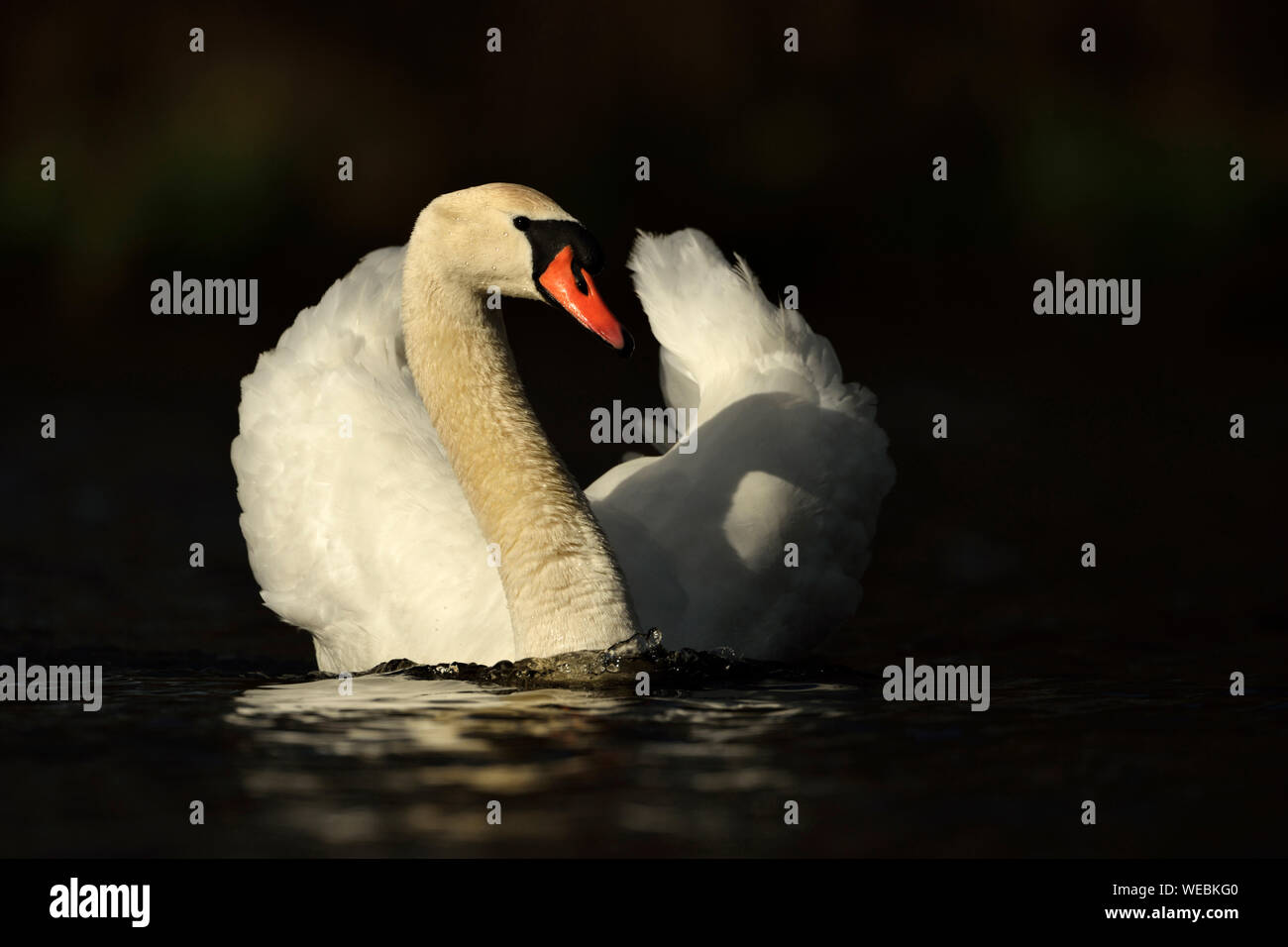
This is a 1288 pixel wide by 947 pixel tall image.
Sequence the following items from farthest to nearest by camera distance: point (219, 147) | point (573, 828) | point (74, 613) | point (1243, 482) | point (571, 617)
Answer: point (219, 147) < point (1243, 482) < point (74, 613) < point (571, 617) < point (573, 828)

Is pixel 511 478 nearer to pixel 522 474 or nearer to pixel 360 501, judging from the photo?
pixel 522 474

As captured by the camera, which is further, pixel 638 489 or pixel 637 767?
pixel 638 489

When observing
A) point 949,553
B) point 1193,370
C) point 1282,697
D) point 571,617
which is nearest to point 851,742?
point 571,617

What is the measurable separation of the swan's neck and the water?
16 centimetres

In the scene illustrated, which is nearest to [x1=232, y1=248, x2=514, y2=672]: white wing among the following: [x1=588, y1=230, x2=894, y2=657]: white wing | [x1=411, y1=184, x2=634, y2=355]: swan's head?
[x1=588, y1=230, x2=894, y2=657]: white wing

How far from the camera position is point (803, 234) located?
20.6 m

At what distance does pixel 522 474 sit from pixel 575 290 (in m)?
0.77

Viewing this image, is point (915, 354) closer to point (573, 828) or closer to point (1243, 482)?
point (1243, 482)

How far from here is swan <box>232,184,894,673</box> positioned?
7.44 m

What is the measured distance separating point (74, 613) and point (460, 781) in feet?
12.7

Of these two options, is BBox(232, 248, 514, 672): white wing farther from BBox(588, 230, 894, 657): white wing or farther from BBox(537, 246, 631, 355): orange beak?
BBox(537, 246, 631, 355): orange beak

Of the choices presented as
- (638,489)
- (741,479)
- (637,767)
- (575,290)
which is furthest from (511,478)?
(637,767)

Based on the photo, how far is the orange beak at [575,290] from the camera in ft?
23.7

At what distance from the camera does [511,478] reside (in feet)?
25.1
